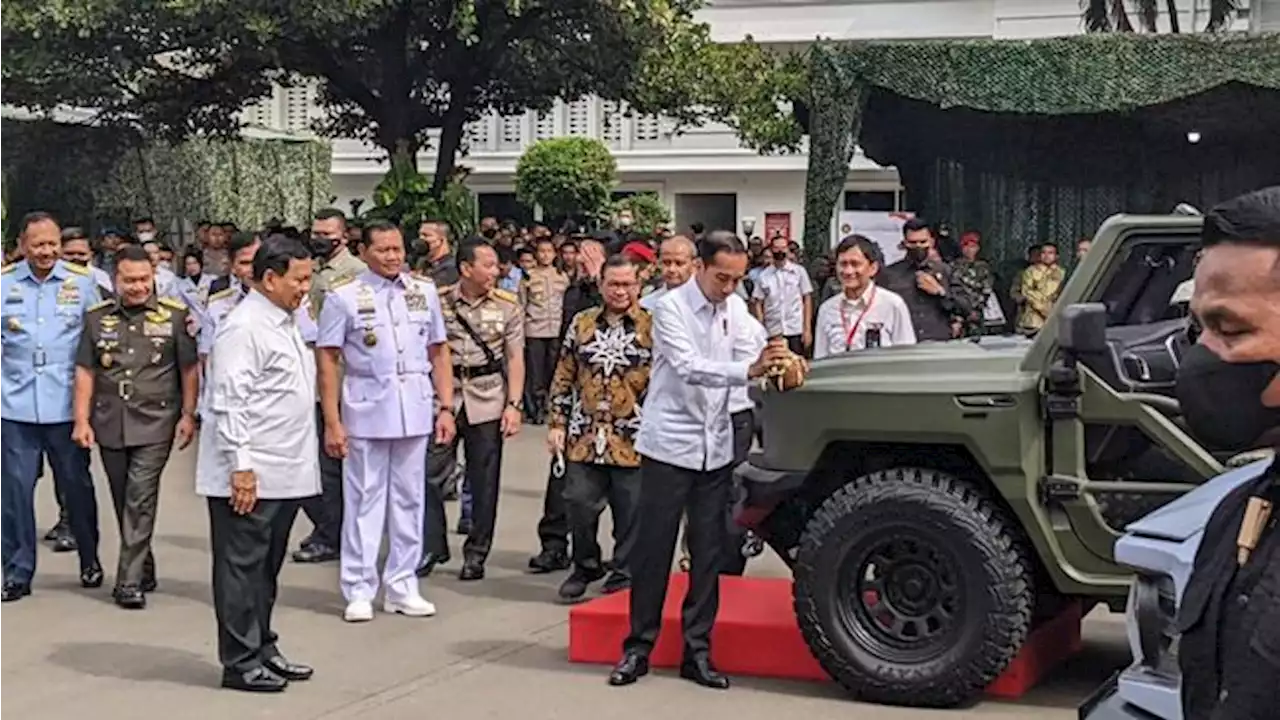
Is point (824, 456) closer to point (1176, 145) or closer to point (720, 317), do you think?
point (720, 317)

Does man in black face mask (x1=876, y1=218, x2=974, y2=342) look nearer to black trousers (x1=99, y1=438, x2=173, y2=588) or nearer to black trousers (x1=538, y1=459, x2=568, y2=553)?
black trousers (x1=538, y1=459, x2=568, y2=553)

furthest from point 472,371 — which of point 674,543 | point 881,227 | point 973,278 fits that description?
point 881,227

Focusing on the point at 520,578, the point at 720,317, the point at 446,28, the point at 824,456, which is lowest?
the point at 520,578

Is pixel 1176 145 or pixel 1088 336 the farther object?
pixel 1176 145

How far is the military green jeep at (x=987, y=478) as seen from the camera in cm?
648

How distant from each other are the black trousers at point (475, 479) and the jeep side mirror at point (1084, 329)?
155 inches

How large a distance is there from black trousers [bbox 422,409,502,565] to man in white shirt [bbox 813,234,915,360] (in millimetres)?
1924

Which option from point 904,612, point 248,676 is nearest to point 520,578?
point 248,676

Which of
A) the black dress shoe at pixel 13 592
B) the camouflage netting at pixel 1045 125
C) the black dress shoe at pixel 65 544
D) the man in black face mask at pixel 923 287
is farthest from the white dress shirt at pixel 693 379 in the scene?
the camouflage netting at pixel 1045 125

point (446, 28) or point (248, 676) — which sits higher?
point (446, 28)

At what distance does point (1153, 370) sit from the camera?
6.73 meters

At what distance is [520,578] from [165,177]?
20522mm

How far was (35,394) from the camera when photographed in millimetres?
8984

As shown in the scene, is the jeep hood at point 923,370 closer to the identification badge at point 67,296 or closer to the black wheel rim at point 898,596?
the black wheel rim at point 898,596
